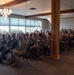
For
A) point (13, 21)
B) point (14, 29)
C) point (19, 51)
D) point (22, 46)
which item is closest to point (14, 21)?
point (13, 21)

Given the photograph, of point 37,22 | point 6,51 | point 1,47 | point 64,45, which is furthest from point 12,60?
point 37,22

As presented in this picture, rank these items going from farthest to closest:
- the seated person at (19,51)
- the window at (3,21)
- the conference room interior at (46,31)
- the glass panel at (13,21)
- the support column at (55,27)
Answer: the glass panel at (13,21) < the window at (3,21) < the support column at (55,27) < the seated person at (19,51) < the conference room interior at (46,31)

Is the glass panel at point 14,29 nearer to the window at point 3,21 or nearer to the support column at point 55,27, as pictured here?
the window at point 3,21

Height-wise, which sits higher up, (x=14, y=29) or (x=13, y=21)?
(x=13, y=21)

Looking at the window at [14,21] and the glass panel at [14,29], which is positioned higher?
the window at [14,21]

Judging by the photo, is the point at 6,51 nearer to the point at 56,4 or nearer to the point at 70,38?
the point at 56,4

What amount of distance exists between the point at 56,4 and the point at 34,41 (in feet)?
6.35

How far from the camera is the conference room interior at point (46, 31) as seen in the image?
14.0 ft

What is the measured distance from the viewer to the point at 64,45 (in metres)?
7.95

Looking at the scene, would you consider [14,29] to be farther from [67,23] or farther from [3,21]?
[67,23]

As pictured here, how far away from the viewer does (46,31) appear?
10562mm

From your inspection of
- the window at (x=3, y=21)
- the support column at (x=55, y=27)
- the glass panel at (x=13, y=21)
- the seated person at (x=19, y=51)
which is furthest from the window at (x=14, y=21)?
the seated person at (x=19, y=51)

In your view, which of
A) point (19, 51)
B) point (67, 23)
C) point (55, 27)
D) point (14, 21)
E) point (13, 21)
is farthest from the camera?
point (67, 23)

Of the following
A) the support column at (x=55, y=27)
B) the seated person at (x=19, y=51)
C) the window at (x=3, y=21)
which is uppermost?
the window at (x=3, y=21)
